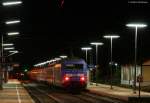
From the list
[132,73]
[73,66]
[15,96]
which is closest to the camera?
[15,96]

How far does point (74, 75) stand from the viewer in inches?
2032

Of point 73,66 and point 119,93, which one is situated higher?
point 73,66

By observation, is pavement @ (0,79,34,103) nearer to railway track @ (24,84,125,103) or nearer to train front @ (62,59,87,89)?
railway track @ (24,84,125,103)

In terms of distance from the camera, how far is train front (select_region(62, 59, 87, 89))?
2023 inches

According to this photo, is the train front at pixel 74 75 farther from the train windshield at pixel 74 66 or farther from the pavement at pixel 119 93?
the pavement at pixel 119 93

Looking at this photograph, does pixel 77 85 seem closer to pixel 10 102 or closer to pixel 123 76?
pixel 10 102

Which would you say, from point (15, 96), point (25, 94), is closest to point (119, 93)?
point (25, 94)

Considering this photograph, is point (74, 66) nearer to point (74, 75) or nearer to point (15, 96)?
point (74, 75)

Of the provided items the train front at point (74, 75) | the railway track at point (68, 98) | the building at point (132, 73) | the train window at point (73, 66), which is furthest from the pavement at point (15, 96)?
the building at point (132, 73)

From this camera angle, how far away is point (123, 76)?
264 feet

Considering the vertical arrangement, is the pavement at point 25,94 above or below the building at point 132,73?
below

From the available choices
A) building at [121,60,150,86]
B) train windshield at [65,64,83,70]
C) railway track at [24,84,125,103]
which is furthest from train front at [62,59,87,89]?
building at [121,60,150,86]

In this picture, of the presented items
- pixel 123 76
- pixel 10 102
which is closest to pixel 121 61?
pixel 123 76

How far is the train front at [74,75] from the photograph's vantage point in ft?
169
